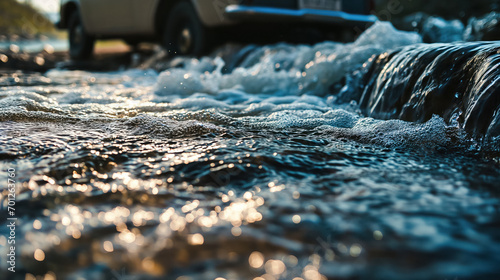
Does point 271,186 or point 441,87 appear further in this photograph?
point 441,87

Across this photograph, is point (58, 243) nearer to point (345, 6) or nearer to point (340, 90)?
point (340, 90)

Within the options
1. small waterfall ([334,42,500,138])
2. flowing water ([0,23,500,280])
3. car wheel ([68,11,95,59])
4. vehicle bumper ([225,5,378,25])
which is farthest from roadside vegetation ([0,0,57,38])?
flowing water ([0,23,500,280])

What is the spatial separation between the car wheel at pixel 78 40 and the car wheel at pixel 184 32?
2355 millimetres

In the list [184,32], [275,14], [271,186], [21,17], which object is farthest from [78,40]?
[21,17]

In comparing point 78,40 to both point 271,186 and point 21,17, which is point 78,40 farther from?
point 21,17

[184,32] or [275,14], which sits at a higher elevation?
[275,14]

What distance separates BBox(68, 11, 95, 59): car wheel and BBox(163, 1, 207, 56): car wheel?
2.36m

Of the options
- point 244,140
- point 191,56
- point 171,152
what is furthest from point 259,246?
point 191,56

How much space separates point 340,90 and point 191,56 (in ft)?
9.20

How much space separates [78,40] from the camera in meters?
7.88

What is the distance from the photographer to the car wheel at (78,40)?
7.56m

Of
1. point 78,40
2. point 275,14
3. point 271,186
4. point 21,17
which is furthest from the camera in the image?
point 21,17

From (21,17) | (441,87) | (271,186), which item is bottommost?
(21,17)

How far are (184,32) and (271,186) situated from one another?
191 inches
